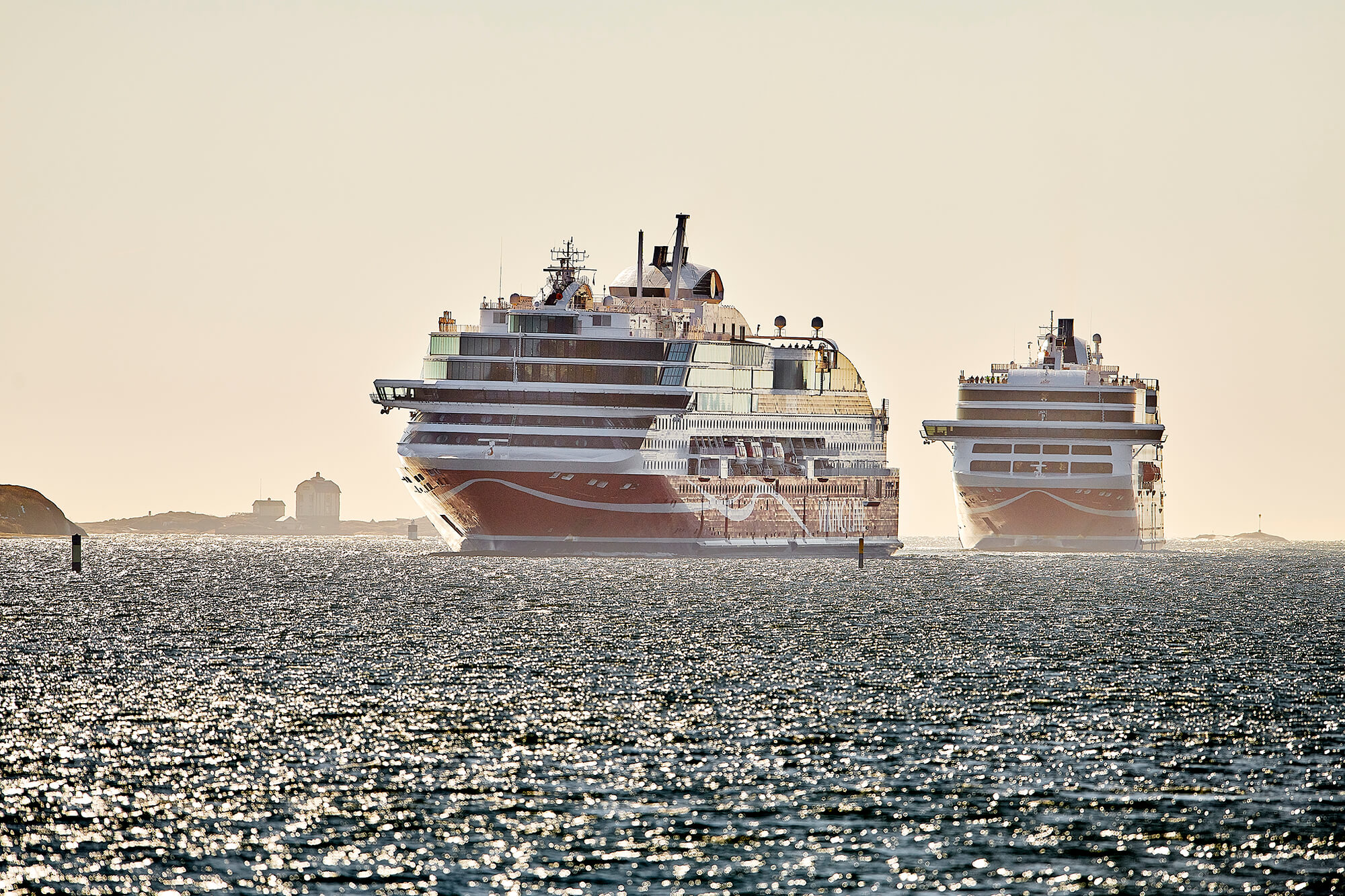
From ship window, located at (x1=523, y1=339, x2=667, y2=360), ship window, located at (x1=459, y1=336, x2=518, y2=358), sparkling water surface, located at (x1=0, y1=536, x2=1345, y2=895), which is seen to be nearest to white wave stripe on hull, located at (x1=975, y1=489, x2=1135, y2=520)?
ship window, located at (x1=523, y1=339, x2=667, y2=360)

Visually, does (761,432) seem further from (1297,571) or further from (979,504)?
(1297,571)

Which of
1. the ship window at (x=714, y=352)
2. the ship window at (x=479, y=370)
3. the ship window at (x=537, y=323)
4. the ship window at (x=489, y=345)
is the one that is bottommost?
the ship window at (x=479, y=370)

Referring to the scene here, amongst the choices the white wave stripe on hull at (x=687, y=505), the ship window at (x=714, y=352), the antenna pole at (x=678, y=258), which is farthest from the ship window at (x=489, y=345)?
the antenna pole at (x=678, y=258)

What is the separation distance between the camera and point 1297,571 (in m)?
140

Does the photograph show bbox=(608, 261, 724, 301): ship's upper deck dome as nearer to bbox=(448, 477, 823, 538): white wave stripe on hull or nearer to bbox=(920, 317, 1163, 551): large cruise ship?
bbox=(448, 477, 823, 538): white wave stripe on hull

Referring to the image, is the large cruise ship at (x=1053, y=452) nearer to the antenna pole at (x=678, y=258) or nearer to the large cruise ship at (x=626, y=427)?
the large cruise ship at (x=626, y=427)

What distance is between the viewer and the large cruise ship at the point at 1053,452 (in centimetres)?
14525

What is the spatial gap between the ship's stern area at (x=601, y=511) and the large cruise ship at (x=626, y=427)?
100mm

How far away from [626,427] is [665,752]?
247 ft

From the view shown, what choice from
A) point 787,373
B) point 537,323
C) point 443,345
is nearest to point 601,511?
point 537,323

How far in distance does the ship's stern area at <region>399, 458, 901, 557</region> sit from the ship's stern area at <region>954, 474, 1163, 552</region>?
2717cm

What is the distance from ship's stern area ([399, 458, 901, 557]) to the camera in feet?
349

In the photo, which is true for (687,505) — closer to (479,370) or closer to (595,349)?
(595,349)

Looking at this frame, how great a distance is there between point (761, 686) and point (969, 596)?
43.8 metres
